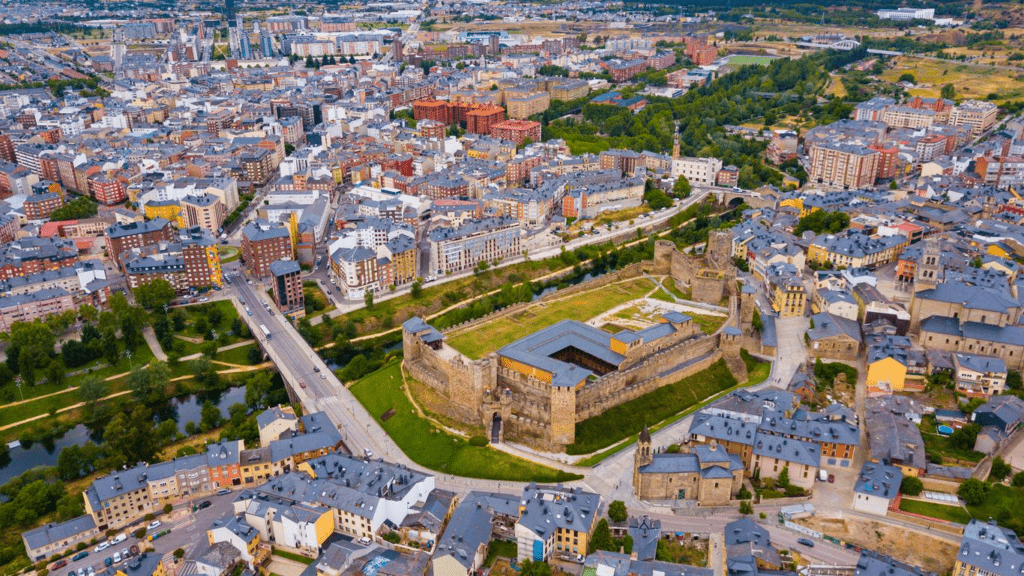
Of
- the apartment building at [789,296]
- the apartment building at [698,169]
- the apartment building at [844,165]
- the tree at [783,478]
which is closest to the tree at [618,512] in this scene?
the tree at [783,478]

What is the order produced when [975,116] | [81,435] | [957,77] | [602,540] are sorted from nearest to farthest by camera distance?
1. [602,540]
2. [81,435]
3. [975,116]
4. [957,77]

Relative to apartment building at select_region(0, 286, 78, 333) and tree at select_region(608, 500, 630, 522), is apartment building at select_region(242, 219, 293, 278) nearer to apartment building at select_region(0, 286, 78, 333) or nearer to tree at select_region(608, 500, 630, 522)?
apartment building at select_region(0, 286, 78, 333)

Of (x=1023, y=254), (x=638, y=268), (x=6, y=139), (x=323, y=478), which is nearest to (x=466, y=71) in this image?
(x=6, y=139)

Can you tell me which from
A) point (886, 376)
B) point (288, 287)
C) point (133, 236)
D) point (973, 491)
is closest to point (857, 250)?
point (886, 376)

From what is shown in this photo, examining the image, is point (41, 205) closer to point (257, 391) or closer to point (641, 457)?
point (257, 391)

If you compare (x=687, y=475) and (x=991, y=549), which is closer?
(x=991, y=549)

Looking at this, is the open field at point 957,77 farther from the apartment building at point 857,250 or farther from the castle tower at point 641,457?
the castle tower at point 641,457
